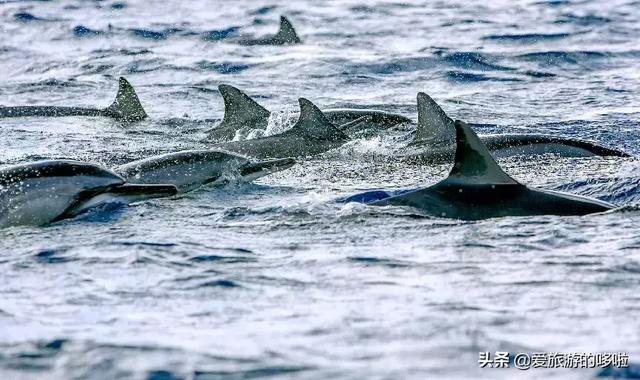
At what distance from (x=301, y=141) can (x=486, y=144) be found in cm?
195

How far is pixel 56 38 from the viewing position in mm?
24844

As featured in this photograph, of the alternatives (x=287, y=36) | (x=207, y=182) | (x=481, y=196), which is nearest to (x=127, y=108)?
(x=207, y=182)

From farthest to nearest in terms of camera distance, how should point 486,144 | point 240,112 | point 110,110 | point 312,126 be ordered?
point 110,110 → point 240,112 → point 312,126 → point 486,144

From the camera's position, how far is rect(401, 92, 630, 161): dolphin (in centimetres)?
1138

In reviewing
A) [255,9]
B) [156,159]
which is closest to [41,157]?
[156,159]

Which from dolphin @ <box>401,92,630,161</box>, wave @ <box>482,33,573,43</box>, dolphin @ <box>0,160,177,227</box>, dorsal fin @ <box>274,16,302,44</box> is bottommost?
wave @ <box>482,33,573,43</box>

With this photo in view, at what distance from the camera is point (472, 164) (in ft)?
26.3

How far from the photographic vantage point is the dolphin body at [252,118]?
1318 cm

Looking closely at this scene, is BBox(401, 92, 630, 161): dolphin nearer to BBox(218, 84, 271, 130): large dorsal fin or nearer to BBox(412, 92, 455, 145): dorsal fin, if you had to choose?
BBox(412, 92, 455, 145): dorsal fin

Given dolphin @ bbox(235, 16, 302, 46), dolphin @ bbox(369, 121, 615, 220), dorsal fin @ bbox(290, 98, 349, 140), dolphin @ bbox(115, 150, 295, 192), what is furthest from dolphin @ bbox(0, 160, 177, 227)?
dolphin @ bbox(235, 16, 302, 46)

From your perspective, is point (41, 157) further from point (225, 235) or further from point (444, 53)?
point (444, 53)

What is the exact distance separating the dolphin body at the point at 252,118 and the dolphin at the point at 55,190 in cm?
446

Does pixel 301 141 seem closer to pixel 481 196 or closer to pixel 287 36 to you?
pixel 481 196

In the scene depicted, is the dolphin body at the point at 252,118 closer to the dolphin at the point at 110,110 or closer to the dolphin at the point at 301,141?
the dolphin at the point at 301,141
